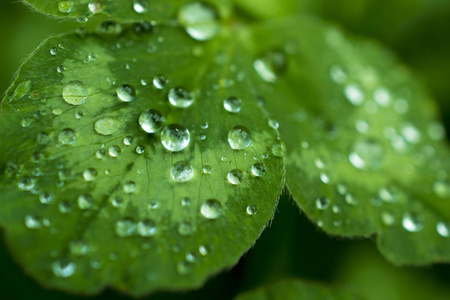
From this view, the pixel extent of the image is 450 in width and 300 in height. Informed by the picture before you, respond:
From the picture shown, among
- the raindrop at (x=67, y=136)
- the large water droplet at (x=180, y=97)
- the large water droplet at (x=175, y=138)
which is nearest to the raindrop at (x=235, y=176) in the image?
the large water droplet at (x=175, y=138)

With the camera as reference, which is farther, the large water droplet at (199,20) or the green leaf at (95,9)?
the large water droplet at (199,20)

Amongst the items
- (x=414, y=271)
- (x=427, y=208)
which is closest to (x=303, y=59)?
(x=427, y=208)

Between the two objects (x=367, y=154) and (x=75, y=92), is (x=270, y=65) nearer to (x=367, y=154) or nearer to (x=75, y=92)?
(x=367, y=154)

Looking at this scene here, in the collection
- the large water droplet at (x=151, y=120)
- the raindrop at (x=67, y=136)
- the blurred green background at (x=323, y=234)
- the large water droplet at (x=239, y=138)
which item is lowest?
the blurred green background at (x=323, y=234)

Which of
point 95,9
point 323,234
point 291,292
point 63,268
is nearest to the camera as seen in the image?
point 63,268

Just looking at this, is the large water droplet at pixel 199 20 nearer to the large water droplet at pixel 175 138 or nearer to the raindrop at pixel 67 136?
the large water droplet at pixel 175 138

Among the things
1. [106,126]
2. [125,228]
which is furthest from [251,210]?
[106,126]

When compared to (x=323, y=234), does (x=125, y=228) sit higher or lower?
higher
